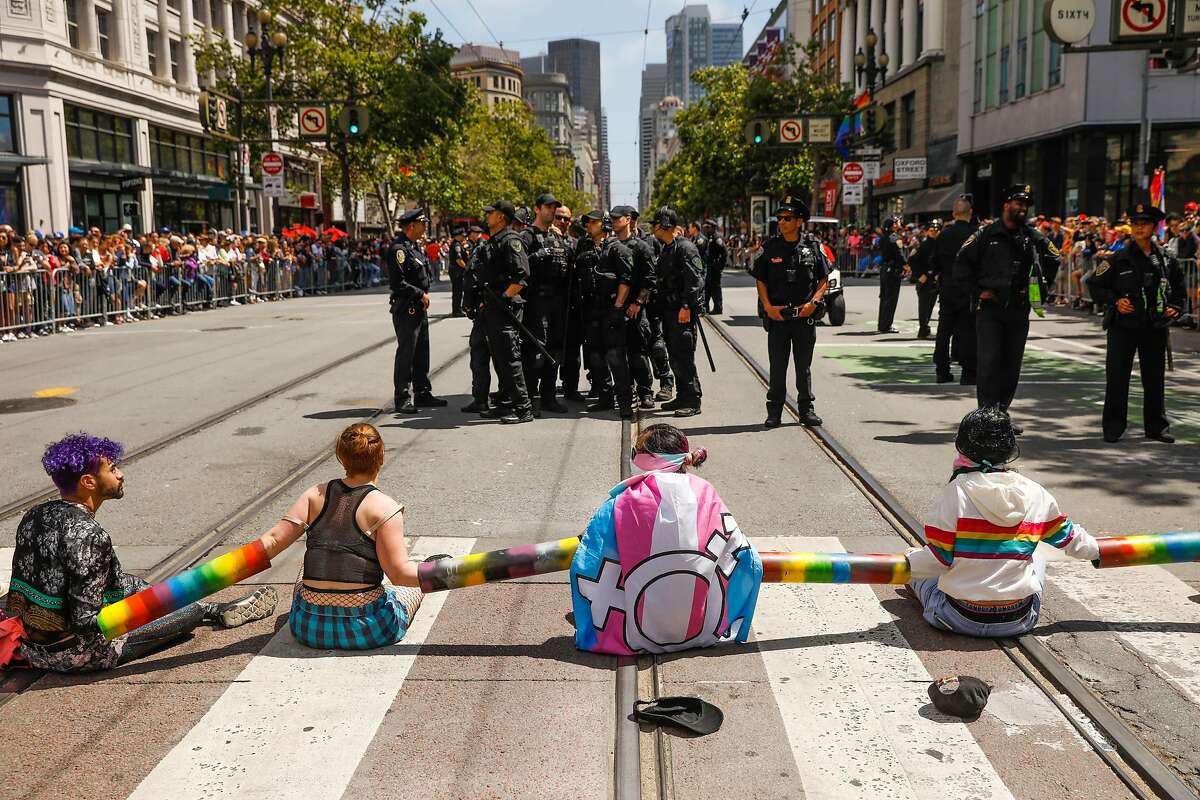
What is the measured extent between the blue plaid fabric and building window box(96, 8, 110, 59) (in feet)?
128

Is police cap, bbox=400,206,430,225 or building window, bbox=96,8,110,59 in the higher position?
building window, bbox=96,8,110,59

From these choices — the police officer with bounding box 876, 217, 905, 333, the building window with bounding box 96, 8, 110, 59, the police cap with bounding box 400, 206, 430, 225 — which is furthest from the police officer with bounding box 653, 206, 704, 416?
the building window with bounding box 96, 8, 110, 59

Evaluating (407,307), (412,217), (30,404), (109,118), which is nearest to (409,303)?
(407,307)

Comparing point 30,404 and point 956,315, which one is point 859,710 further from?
point 30,404

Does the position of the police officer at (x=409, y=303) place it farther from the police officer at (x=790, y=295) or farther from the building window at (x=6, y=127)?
the building window at (x=6, y=127)

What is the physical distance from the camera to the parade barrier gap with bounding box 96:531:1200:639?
15.1ft

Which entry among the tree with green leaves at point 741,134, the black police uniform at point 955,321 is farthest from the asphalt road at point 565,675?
the tree with green leaves at point 741,134

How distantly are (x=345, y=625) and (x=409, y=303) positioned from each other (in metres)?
6.37

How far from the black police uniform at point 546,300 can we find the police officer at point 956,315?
4.18 m

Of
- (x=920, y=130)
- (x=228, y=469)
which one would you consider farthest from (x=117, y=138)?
(x=228, y=469)

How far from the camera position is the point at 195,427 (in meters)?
10.0

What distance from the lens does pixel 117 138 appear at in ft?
128

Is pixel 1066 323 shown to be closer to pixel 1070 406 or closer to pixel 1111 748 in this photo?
pixel 1070 406

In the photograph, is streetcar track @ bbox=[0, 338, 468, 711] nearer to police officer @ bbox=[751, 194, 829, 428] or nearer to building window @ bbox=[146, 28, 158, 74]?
police officer @ bbox=[751, 194, 829, 428]
